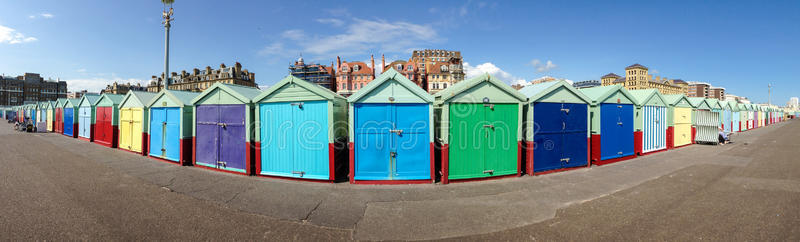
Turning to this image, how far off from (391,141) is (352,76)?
6465 centimetres

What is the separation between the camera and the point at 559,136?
1005cm

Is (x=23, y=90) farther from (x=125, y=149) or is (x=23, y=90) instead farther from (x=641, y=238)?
(x=641, y=238)

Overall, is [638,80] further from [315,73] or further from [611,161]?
[611,161]

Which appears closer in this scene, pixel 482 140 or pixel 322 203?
pixel 322 203

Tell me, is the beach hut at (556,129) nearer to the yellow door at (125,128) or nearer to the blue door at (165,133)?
the blue door at (165,133)

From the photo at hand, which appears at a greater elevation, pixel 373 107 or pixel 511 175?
pixel 373 107

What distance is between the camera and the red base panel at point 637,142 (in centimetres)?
1300

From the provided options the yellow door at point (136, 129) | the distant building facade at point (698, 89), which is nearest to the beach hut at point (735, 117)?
the yellow door at point (136, 129)

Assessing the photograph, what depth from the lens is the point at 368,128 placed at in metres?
8.43

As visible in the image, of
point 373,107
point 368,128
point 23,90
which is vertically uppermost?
point 23,90

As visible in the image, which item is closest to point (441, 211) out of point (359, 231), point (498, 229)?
point (498, 229)

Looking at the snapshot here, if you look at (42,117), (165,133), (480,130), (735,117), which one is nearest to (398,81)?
(480,130)

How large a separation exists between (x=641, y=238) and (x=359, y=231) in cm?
526

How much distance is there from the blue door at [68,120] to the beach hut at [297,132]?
25.4 metres
